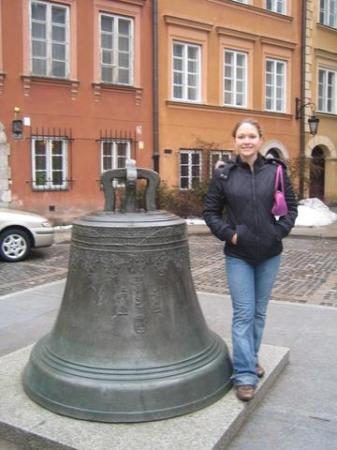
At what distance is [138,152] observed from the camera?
749 inches

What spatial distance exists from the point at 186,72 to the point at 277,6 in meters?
5.74

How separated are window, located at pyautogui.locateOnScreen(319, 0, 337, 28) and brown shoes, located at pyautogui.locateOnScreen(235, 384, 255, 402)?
23.9 m

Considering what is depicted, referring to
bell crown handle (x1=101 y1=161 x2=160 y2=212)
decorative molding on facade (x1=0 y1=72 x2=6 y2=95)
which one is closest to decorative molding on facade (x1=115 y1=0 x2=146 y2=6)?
decorative molding on facade (x1=0 y1=72 x2=6 y2=95)

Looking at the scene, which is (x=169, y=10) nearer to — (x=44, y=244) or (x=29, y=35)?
(x=29, y=35)

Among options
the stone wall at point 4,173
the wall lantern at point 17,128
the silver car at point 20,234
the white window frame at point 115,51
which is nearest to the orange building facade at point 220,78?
the white window frame at point 115,51

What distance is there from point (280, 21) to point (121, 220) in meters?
21.3

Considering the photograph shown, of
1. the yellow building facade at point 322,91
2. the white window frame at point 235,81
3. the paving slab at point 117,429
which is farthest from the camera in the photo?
the yellow building facade at point 322,91

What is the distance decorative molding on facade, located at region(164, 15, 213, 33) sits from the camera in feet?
63.4

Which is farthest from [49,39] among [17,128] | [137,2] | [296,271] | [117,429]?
[117,429]

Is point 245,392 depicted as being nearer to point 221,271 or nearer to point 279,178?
point 279,178

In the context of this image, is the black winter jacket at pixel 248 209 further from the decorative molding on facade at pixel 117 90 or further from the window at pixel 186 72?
the window at pixel 186 72

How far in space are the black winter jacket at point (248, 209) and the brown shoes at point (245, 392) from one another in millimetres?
824

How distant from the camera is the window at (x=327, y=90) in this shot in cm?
2528

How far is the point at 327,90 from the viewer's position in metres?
25.6
